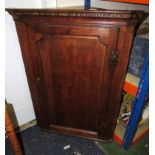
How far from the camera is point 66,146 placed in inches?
56.2

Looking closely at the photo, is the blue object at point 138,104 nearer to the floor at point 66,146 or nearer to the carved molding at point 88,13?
the floor at point 66,146

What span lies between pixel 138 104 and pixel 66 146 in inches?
30.0

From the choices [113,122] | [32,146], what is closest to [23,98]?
[32,146]

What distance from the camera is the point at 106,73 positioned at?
40.6 inches

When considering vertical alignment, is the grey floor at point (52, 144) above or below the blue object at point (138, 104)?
below

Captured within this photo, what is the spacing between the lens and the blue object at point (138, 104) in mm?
938

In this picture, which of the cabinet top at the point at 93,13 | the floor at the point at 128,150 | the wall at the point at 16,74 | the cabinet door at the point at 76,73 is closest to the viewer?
the cabinet top at the point at 93,13

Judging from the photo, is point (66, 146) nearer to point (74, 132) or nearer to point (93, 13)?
point (74, 132)

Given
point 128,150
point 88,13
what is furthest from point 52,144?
point 88,13

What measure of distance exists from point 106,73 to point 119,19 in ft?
1.15

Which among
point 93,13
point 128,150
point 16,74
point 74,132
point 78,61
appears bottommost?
point 128,150

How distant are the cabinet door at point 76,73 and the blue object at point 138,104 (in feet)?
0.49

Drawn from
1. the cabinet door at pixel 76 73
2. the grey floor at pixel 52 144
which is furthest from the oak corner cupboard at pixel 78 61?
the grey floor at pixel 52 144

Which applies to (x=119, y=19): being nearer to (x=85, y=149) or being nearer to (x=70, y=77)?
(x=70, y=77)
